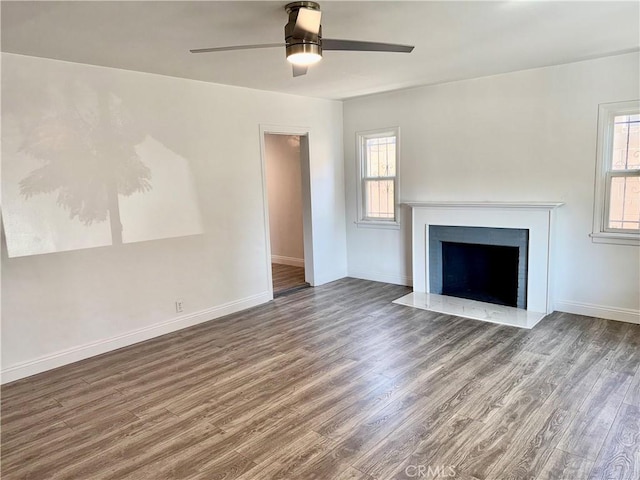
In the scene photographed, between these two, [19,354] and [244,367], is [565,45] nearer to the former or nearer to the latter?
[244,367]

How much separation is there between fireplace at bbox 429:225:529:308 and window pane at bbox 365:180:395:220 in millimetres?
848

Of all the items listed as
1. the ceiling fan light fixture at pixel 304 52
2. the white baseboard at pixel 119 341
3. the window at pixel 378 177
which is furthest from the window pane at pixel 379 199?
the ceiling fan light fixture at pixel 304 52

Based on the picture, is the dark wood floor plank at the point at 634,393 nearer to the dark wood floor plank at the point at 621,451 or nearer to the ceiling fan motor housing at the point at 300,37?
the dark wood floor plank at the point at 621,451

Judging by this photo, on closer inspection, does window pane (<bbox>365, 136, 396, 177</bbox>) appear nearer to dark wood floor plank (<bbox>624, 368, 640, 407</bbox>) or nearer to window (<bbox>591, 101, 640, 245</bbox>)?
window (<bbox>591, 101, 640, 245</bbox>)

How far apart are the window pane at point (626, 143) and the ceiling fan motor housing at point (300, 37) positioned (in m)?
3.29

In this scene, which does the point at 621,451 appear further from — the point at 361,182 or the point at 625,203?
the point at 361,182

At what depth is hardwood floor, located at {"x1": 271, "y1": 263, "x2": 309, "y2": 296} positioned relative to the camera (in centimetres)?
580

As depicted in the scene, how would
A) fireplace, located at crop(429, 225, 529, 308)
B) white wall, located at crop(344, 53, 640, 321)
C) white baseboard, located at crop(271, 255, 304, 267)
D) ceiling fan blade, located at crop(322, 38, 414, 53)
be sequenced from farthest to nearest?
white baseboard, located at crop(271, 255, 304, 267)
fireplace, located at crop(429, 225, 529, 308)
white wall, located at crop(344, 53, 640, 321)
ceiling fan blade, located at crop(322, 38, 414, 53)

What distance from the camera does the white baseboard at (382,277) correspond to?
573 cm

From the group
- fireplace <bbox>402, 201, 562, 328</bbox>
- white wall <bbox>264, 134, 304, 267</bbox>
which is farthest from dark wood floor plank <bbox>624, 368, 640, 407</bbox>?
white wall <bbox>264, 134, 304, 267</bbox>

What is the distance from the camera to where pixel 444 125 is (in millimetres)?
5062

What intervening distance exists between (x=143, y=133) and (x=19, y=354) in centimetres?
219

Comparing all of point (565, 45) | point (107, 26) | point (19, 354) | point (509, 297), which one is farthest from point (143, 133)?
point (509, 297)

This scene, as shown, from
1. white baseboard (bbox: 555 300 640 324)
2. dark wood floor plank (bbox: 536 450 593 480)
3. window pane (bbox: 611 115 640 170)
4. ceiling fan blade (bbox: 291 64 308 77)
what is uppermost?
ceiling fan blade (bbox: 291 64 308 77)
